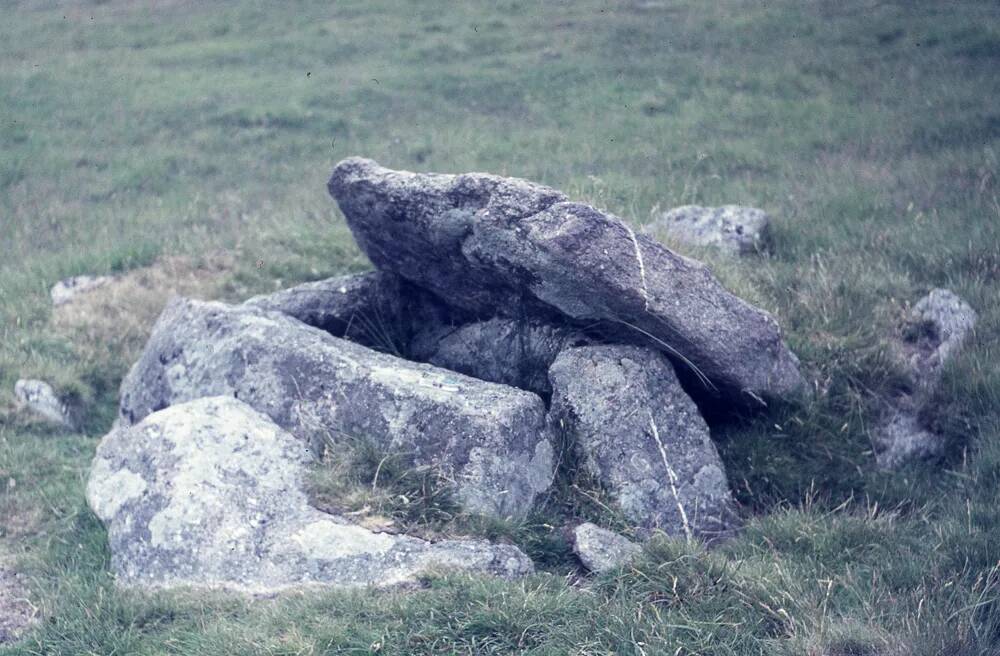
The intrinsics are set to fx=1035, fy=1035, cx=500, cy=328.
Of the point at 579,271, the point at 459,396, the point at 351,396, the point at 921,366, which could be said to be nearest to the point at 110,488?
the point at 351,396

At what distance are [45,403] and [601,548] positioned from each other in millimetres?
4745

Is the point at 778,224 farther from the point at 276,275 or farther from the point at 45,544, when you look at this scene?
the point at 45,544

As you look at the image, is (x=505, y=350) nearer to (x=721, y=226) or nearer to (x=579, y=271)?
(x=579, y=271)

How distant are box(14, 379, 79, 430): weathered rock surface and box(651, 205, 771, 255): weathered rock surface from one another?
499 centimetres

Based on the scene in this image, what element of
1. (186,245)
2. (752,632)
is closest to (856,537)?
(752,632)

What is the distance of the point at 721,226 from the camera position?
939cm

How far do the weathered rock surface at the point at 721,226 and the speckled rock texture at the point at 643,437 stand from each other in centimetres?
291

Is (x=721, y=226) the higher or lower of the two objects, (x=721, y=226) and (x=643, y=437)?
the higher

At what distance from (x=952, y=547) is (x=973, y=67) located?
11.1 m

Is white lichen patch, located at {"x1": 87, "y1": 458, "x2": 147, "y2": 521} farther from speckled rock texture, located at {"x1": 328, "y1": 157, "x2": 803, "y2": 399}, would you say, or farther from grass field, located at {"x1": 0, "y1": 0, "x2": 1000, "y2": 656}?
speckled rock texture, located at {"x1": 328, "y1": 157, "x2": 803, "y2": 399}


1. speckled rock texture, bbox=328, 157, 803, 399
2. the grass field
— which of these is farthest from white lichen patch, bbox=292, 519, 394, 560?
speckled rock texture, bbox=328, 157, 803, 399

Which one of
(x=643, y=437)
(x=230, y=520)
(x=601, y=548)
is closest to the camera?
(x=601, y=548)

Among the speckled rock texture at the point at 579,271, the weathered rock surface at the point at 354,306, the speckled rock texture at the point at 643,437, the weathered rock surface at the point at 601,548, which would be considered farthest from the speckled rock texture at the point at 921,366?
the weathered rock surface at the point at 354,306

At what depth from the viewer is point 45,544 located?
608 centimetres
